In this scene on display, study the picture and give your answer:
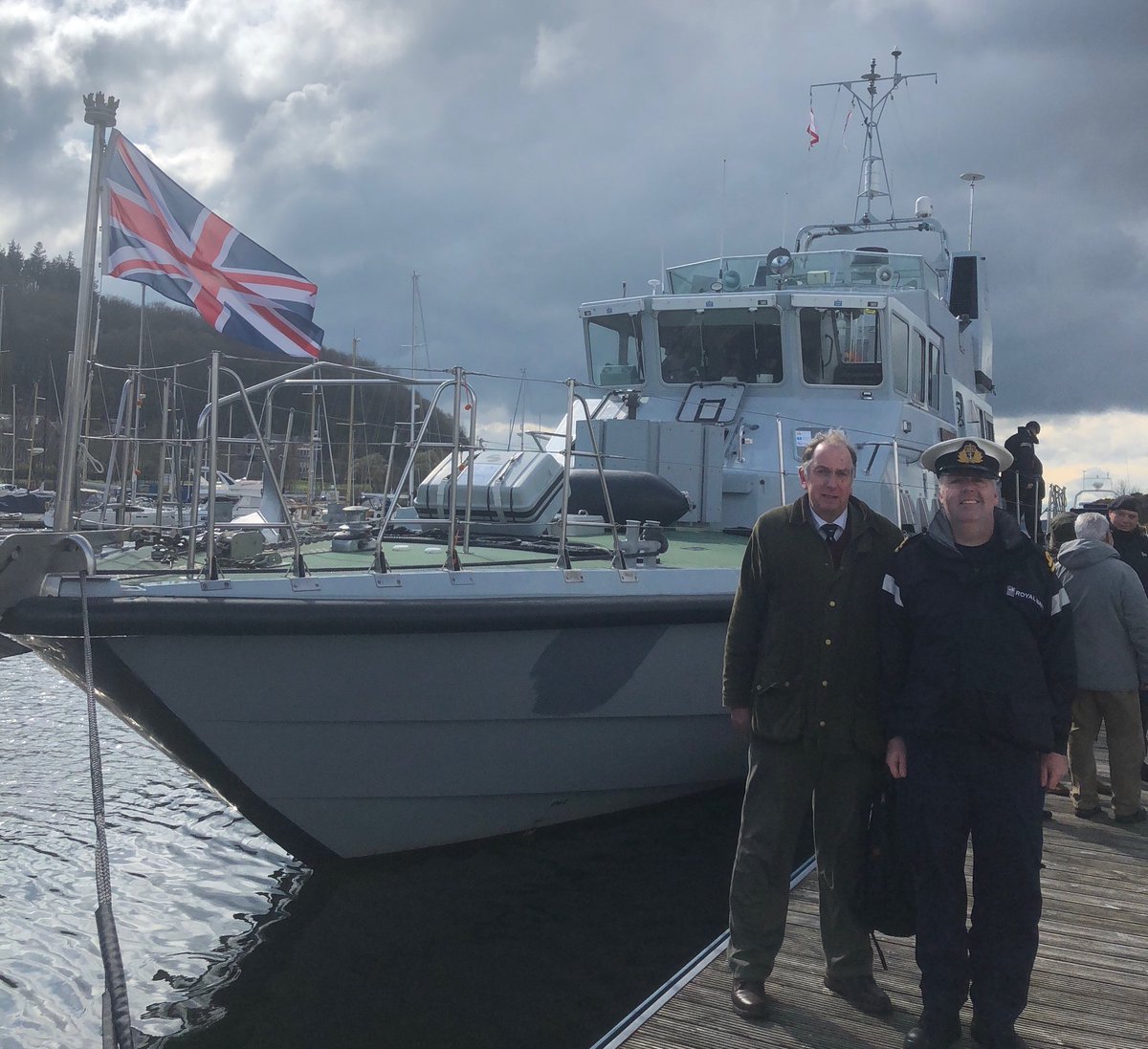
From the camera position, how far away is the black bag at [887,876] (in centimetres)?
286

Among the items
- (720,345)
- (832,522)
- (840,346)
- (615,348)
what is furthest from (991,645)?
(615,348)

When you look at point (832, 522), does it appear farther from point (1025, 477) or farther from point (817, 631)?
point (1025, 477)

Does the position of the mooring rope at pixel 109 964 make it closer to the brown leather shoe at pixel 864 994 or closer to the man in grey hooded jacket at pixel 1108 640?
the brown leather shoe at pixel 864 994

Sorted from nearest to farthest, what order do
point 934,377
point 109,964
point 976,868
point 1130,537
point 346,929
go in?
point 109,964 → point 976,868 → point 346,929 → point 1130,537 → point 934,377

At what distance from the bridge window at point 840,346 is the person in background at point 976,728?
5.02 m

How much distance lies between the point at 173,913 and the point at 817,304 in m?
5.55

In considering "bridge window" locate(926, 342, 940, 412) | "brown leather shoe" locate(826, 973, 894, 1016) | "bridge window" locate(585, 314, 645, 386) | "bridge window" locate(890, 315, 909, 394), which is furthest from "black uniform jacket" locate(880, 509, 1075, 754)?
"bridge window" locate(926, 342, 940, 412)

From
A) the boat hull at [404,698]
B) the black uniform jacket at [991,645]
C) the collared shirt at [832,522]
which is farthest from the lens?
the boat hull at [404,698]

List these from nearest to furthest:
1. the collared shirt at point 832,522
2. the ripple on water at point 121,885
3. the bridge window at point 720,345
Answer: the collared shirt at point 832,522
the ripple on water at point 121,885
the bridge window at point 720,345

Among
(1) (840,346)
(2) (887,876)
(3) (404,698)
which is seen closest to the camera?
(2) (887,876)

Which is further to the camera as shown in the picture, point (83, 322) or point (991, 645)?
point (83, 322)

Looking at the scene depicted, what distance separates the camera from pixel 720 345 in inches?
314

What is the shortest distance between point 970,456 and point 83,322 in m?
3.20

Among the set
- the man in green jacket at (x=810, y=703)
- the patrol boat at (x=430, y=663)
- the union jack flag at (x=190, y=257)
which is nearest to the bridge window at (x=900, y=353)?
the patrol boat at (x=430, y=663)
